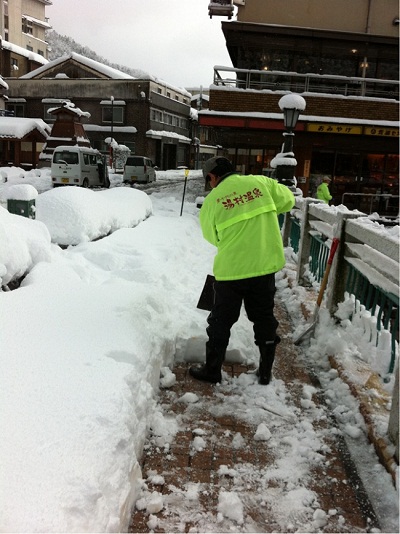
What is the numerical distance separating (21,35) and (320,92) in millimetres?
57132

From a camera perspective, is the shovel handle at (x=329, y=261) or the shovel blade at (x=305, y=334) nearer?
the shovel handle at (x=329, y=261)

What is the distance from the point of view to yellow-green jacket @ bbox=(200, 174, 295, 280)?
353 centimetres

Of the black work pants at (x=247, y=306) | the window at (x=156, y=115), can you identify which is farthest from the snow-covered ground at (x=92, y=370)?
the window at (x=156, y=115)

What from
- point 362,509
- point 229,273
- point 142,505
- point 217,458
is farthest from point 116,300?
point 362,509

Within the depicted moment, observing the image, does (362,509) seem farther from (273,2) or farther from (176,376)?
(273,2)

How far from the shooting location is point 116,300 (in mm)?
4438

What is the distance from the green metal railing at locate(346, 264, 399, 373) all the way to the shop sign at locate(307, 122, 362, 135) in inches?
592

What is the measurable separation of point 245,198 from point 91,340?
1.58 metres

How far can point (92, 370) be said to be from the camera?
296cm

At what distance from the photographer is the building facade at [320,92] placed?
17.7m

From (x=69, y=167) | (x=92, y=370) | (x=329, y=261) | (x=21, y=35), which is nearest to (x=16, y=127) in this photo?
(x=69, y=167)

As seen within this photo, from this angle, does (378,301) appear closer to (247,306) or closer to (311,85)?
(247,306)

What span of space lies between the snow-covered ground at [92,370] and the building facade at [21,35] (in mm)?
46969

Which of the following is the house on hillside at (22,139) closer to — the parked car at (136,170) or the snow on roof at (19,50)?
the parked car at (136,170)
